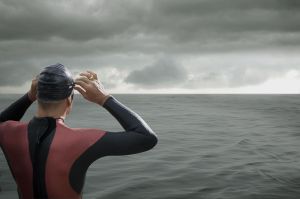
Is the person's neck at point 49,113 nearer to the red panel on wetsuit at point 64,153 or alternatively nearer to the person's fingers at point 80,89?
the red panel on wetsuit at point 64,153

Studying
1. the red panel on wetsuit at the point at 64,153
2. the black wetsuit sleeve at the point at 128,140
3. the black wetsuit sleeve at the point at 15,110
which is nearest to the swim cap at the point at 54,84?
the red panel on wetsuit at the point at 64,153

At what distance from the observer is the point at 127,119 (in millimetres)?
3143

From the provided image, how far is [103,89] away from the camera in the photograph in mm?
3244

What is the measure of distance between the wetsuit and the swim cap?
0.69 ft

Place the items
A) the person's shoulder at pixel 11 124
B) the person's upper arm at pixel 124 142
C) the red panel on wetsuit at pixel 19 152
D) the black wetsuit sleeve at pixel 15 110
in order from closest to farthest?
the person's upper arm at pixel 124 142 < the red panel on wetsuit at pixel 19 152 < the person's shoulder at pixel 11 124 < the black wetsuit sleeve at pixel 15 110

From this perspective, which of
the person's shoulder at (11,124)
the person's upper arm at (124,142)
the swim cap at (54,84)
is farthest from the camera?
the person's shoulder at (11,124)

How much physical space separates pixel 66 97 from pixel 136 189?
989 centimetres

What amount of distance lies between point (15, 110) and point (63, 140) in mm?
895

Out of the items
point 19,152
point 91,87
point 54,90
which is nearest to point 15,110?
point 19,152

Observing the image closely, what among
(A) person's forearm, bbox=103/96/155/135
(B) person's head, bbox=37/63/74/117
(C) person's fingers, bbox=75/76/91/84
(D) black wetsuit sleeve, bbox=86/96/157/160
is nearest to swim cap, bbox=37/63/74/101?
(B) person's head, bbox=37/63/74/117

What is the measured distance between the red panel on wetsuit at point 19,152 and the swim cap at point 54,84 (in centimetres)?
40

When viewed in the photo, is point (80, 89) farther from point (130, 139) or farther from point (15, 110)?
point (15, 110)

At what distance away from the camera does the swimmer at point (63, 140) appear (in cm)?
306

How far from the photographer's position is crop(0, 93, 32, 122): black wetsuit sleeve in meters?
3.70
